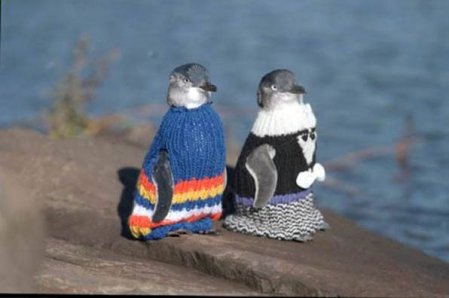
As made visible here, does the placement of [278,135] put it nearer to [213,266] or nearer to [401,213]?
[213,266]

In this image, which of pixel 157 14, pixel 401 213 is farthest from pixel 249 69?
pixel 401 213

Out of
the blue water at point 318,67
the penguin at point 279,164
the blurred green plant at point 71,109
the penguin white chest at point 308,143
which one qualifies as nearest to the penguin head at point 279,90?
the penguin at point 279,164

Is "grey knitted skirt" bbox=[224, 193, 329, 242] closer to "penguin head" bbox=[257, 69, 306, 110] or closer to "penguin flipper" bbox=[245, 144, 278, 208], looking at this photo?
"penguin flipper" bbox=[245, 144, 278, 208]

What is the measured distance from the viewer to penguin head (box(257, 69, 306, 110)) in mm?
6359

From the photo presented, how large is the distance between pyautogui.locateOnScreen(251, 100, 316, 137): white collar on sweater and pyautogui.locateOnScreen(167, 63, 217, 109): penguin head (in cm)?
35

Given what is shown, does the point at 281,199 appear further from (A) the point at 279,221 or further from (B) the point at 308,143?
(B) the point at 308,143

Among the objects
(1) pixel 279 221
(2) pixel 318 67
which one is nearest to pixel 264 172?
(1) pixel 279 221

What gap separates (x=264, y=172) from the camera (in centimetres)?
638

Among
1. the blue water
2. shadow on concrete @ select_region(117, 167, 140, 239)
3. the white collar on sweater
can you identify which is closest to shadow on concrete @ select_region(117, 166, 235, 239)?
shadow on concrete @ select_region(117, 167, 140, 239)

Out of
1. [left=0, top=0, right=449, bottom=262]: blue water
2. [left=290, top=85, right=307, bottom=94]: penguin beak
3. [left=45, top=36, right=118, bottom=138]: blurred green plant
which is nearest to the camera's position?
[left=290, top=85, right=307, bottom=94]: penguin beak

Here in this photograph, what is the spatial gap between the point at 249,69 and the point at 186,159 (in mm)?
7343

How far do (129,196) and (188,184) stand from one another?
1.21 metres

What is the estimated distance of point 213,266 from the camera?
6.00 m

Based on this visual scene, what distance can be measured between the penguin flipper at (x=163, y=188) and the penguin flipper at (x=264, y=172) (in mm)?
457
